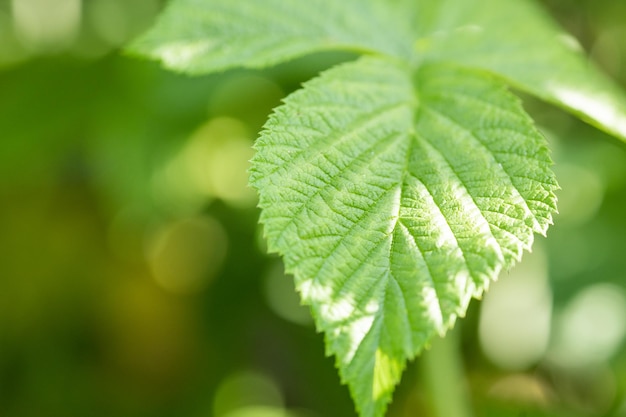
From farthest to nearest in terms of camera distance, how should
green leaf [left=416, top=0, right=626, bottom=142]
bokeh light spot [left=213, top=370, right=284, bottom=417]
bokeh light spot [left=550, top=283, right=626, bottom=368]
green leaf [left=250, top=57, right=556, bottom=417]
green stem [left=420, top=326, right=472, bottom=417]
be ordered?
bokeh light spot [left=213, top=370, right=284, bottom=417] → bokeh light spot [left=550, top=283, right=626, bottom=368] → green stem [left=420, top=326, right=472, bottom=417] → green leaf [left=416, top=0, right=626, bottom=142] → green leaf [left=250, top=57, right=556, bottom=417]

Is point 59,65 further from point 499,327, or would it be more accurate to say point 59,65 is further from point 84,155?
point 499,327

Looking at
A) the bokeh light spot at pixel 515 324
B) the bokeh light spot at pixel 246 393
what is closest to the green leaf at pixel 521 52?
the bokeh light spot at pixel 515 324

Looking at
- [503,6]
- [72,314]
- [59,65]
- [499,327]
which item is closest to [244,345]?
[72,314]

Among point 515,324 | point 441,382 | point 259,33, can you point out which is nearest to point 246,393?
point 515,324

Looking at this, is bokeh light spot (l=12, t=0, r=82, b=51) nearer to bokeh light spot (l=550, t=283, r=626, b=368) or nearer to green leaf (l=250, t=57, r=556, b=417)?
green leaf (l=250, t=57, r=556, b=417)

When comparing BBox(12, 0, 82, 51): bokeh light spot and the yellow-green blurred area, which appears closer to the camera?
the yellow-green blurred area

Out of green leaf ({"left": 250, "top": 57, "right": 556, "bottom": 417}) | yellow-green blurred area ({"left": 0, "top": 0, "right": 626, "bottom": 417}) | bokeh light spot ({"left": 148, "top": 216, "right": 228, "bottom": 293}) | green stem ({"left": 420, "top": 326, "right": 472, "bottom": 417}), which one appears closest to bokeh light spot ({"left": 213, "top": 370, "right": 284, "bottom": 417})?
yellow-green blurred area ({"left": 0, "top": 0, "right": 626, "bottom": 417})

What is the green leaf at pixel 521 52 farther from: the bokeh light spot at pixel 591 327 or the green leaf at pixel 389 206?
the bokeh light spot at pixel 591 327
